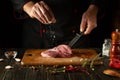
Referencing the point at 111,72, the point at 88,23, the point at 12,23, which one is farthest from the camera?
the point at 12,23

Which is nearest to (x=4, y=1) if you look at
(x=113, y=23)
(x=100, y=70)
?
(x=113, y=23)

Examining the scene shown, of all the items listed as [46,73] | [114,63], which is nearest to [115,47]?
[114,63]

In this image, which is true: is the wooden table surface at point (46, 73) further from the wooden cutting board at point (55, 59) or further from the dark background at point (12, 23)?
the dark background at point (12, 23)

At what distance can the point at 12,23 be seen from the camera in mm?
2352

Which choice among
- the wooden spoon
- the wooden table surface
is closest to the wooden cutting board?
the wooden table surface

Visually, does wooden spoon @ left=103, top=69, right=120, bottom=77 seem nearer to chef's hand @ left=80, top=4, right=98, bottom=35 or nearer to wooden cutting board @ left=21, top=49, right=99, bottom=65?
wooden cutting board @ left=21, top=49, right=99, bottom=65

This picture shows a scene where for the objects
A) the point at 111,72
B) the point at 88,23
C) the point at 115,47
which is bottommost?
the point at 111,72

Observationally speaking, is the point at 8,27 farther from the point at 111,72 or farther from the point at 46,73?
the point at 111,72

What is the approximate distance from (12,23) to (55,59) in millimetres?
978

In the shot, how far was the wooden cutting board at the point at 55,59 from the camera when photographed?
1.43 m

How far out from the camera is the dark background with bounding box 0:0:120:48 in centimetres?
231

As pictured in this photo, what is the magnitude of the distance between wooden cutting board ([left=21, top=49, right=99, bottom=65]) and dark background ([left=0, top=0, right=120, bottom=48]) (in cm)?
74

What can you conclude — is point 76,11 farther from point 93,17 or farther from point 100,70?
point 100,70

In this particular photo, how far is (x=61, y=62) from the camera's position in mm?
1429
